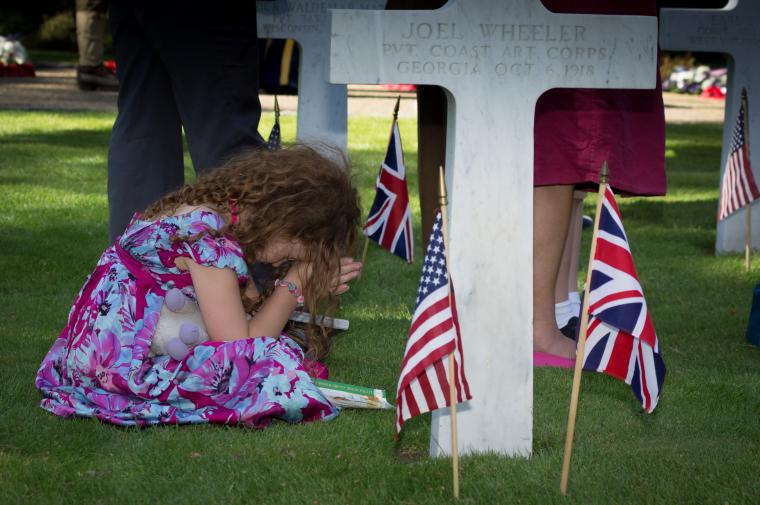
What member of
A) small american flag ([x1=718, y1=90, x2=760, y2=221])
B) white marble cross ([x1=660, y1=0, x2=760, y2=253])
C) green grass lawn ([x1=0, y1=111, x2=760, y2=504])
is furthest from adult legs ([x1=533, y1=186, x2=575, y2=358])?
white marble cross ([x1=660, y1=0, x2=760, y2=253])

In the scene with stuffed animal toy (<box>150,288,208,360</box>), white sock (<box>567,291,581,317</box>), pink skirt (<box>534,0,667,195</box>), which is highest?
pink skirt (<box>534,0,667,195</box>)

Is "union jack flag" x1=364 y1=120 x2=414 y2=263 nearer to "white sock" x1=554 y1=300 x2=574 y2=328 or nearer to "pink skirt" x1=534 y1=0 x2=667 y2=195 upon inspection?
"white sock" x1=554 y1=300 x2=574 y2=328

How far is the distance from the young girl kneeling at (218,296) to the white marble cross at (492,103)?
67 cm

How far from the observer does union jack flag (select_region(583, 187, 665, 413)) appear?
3.01 m

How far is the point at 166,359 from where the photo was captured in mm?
3730

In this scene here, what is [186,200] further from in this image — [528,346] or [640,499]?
[640,499]

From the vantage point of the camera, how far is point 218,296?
370 centimetres

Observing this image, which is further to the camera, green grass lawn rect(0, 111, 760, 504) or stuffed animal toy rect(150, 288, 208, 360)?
stuffed animal toy rect(150, 288, 208, 360)

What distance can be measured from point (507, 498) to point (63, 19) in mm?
29085

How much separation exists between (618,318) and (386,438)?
83 cm

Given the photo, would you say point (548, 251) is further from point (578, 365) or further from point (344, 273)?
point (578, 365)

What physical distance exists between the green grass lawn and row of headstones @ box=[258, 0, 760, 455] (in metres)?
0.09

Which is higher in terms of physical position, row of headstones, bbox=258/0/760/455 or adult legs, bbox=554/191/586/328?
row of headstones, bbox=258/0/760/455

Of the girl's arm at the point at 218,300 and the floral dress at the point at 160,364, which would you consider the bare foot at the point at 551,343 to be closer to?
the floral dress at the point at 160,364
